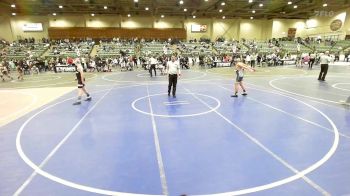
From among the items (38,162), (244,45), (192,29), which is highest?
(192,29)

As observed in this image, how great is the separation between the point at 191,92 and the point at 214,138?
5.61 meters

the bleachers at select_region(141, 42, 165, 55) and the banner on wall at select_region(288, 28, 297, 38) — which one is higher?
the banner on wall at select_region(288, 28, 297, 38)

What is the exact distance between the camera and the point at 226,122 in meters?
6.64

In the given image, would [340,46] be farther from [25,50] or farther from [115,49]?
[25,50]

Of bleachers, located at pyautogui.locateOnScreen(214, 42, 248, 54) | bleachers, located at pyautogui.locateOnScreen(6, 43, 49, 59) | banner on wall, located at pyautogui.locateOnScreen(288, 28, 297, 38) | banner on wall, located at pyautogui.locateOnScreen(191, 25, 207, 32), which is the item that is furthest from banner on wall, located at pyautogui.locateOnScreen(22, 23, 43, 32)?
banner on wall, located at pyautogui.locateOnScreen(288, 28, 297, 38)

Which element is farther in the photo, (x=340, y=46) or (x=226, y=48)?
(x=340, y=46)

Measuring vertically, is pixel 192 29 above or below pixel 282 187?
above

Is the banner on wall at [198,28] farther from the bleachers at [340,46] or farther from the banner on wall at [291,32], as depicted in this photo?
the bleachers at [340,46]

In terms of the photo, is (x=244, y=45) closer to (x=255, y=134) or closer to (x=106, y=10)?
(x=106, y=10)

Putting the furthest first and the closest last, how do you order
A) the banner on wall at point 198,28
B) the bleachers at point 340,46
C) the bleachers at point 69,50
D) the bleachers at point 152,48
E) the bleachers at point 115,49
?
the banner on wall at point 198,28, the bleachers at point 340,46, the bleachers at point 152,48, the bleachers at point 115,49, the bleachers at point 69,50

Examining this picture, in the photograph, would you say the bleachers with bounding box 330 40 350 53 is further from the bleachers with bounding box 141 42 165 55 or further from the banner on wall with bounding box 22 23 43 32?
the banner on wall with bounding box 22 23 43 32

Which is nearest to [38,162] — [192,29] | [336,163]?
[336,163]

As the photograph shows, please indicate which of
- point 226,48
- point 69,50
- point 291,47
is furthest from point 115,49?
point 291,47

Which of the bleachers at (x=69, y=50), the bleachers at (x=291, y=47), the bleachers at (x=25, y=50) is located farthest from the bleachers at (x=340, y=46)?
the bleachers at (x=25, y=50)
